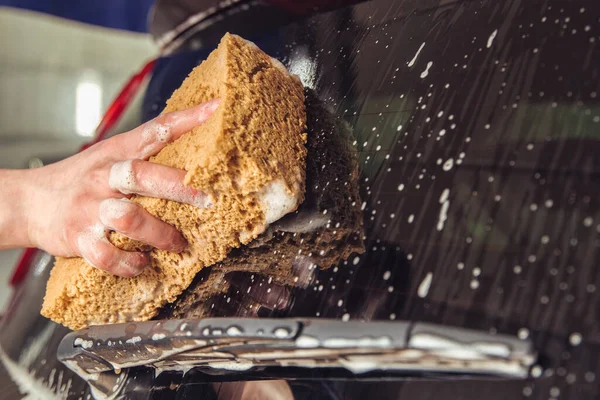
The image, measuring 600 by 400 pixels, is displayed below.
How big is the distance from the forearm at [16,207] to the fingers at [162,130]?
0.22m

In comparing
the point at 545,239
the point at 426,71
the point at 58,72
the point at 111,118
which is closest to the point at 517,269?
the point at 545,239

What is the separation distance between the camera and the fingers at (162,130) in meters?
0.68

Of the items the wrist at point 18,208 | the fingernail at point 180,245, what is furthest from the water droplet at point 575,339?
the wrist at point 18,208

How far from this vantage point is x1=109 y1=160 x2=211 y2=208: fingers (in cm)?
63

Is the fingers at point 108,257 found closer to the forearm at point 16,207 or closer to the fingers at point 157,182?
the fingers at point 157,182

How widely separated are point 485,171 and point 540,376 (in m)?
0.18

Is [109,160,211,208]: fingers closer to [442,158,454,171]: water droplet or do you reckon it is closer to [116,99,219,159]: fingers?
[116,99,219,159]: fingers

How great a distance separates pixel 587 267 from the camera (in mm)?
427

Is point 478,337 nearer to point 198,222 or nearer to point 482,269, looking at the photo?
point 482,269

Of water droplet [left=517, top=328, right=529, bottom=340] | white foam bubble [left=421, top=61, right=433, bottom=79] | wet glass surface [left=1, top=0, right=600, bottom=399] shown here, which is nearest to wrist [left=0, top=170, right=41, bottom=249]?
wet glass surface [left=1, top=0, right=600, bottom=399]

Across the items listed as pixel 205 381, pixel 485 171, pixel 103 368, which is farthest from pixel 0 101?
pixel 485 171

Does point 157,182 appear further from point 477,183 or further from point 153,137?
point 477,183

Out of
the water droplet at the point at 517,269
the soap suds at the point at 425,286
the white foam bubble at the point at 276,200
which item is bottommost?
the water droplet at the point at 517,269

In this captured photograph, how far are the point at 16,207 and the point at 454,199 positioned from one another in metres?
0.68
